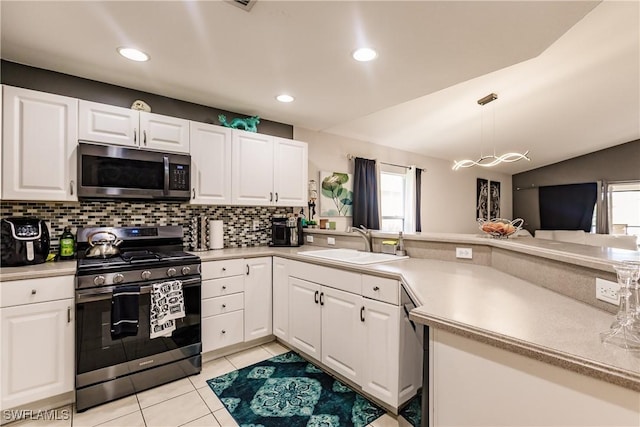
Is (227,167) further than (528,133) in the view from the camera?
No

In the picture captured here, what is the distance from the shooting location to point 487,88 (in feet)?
11.0

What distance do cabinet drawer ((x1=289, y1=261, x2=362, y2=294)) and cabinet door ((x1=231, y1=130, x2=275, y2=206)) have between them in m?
0.85

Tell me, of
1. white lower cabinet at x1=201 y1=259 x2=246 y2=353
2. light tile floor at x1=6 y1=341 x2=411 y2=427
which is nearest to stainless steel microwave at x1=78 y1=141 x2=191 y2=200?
white lower cabinet at x1=201 y1=259 x2=246 y2=353

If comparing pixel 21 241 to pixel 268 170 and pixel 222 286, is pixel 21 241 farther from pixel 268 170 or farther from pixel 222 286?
pixel 268 170

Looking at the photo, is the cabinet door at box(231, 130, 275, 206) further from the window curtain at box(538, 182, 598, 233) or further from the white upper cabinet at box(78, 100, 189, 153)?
the window curtain at box(538, 182, 598, 233)

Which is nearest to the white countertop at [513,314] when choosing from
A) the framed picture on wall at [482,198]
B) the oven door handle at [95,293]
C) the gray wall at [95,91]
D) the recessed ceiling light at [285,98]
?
the oven door handle at [95,293]

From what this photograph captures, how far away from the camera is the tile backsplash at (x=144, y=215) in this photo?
2.26 m

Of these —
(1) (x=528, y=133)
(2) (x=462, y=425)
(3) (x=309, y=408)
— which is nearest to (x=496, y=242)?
(2) (x=462, y=425)

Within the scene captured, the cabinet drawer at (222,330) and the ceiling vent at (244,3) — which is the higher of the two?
the ceiling vent at (244,3)

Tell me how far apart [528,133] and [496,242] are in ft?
14.1

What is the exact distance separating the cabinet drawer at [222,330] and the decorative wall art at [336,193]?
180 centimetres

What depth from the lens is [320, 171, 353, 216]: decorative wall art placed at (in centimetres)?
399

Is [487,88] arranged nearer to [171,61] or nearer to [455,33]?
[455,33]

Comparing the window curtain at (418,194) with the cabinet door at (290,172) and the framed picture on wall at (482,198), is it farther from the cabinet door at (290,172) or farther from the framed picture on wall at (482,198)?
the cabinet door at (290,172)
